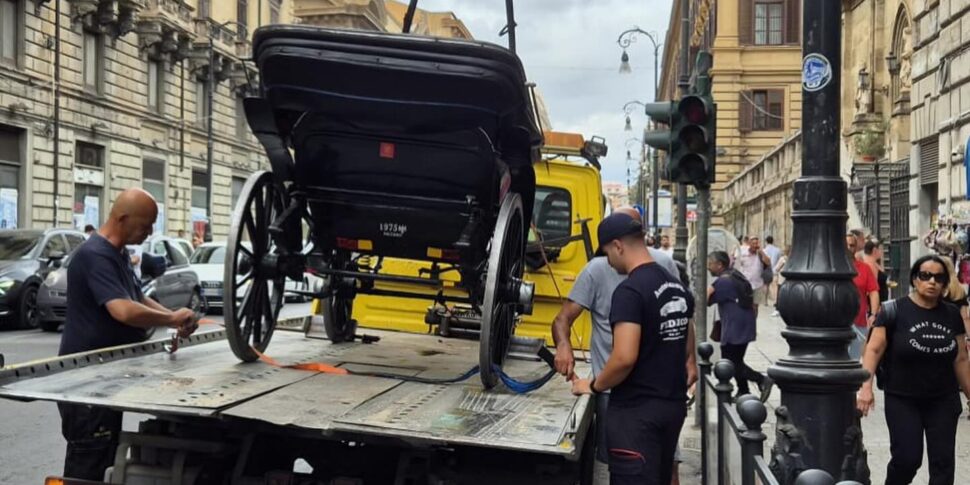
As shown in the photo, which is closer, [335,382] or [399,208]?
[335,382]

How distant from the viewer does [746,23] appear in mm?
49562

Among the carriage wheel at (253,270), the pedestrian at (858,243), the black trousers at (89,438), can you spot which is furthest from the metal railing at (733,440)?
the pedestrian at (858,243)

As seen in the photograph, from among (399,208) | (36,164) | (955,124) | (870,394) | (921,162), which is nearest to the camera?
(399,208)

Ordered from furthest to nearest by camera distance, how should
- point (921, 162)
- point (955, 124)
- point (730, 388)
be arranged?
point (921, 162) < point (955, 124) < point (730, 388)

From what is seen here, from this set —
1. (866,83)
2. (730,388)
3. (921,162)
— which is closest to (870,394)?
(730,388)

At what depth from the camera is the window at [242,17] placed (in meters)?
44.5

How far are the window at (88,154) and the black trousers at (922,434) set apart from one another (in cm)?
3056

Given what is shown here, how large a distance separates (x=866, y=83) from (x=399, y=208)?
824 inches

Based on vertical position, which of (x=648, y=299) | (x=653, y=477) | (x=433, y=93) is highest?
(x=433, y=93)

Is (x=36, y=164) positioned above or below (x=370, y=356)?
above

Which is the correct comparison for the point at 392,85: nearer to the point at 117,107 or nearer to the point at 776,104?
the point at 117,107

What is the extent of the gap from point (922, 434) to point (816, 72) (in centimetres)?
223

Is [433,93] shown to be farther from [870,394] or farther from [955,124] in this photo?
[955,124]

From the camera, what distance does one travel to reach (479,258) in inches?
227
